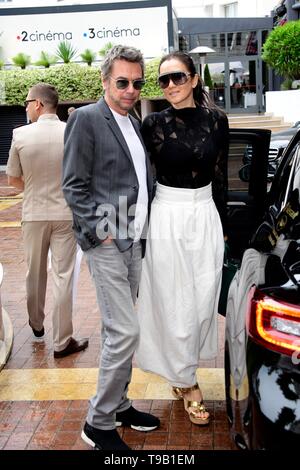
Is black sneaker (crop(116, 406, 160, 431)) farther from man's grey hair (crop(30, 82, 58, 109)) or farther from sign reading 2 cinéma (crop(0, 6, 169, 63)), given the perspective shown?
sign reading 2 cinéma (crop(0, 6, 169, 63))

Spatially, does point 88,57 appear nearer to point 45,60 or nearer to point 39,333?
point 45,60

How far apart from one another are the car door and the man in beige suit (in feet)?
3.80

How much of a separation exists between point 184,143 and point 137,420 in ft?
4.90

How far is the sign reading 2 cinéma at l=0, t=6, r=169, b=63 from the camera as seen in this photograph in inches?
715

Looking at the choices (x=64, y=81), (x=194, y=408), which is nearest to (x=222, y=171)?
(x=194, y=408)

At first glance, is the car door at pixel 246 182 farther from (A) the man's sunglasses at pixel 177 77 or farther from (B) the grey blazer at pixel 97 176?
(B) the grey blazer at pixel 97 176

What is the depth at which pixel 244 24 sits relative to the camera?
2552 cm

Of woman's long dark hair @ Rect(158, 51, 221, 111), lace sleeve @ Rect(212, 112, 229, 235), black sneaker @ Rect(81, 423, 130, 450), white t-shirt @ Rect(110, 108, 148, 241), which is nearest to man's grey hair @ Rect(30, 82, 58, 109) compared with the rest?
woman's long dark hair @ Rect(158, 51, 221, 111)

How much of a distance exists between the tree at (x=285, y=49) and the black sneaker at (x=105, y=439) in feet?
50.6

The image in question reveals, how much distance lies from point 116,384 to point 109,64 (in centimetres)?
155

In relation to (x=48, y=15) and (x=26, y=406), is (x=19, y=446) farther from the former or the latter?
(x=48, y=15)

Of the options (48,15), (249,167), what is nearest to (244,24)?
(48,15)

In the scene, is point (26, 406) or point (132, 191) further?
point (26, 406)

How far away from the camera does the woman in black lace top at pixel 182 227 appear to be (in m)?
3.29
